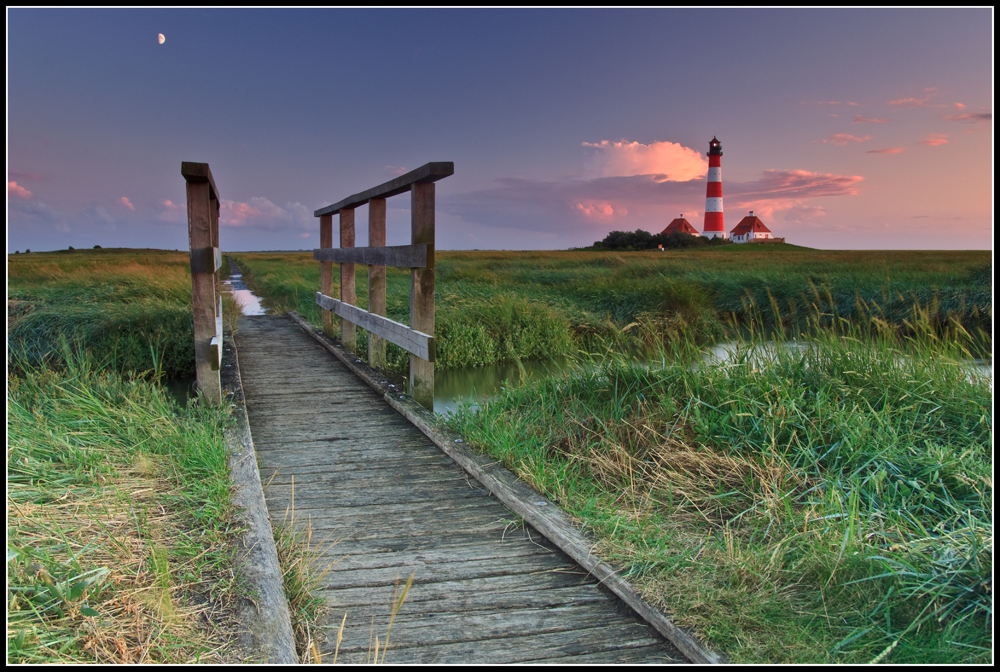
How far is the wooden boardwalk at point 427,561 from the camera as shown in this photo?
229cm

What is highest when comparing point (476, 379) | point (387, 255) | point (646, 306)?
point (387, 255)

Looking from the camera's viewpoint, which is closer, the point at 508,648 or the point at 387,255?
the point at 508,648

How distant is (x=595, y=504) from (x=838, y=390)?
2383mm

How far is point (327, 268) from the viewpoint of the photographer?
945cm

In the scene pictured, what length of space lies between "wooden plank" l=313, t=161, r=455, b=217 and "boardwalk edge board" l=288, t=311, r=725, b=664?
180cm

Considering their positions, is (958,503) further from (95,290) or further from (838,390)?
(95,290)

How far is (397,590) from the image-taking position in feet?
8.64

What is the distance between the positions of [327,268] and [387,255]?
13.3 ft

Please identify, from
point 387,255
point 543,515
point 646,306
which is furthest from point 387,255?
point 646,306

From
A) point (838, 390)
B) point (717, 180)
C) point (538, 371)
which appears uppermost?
point (717, 180)

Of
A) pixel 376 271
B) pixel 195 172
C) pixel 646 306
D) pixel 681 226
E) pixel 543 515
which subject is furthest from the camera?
pixel 681 226

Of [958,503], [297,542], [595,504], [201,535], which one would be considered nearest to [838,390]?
[958,503]

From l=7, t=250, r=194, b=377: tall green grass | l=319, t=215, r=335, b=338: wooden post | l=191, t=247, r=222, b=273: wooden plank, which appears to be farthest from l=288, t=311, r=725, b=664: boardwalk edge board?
l=7, t=250, r=194, b=377: tall green grass

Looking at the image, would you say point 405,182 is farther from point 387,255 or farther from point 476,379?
point 476,379
